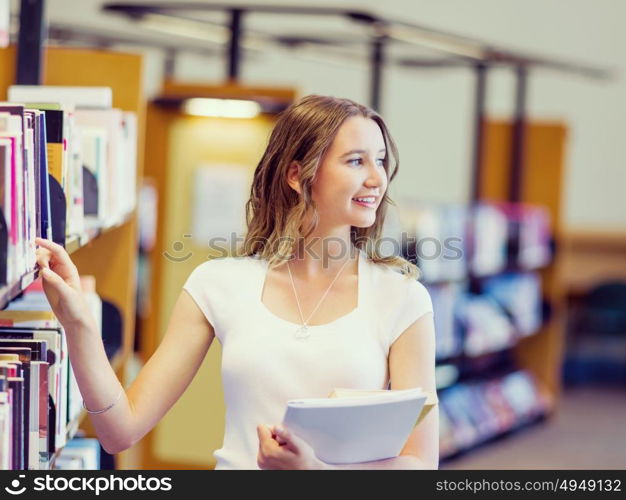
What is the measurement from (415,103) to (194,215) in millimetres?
5491

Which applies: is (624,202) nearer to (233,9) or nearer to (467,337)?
(467,337)

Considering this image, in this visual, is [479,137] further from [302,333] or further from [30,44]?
[302,333]

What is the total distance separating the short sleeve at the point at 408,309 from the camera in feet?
6.81

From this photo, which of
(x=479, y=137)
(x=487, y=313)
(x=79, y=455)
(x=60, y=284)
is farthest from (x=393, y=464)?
(x=479, y=137)

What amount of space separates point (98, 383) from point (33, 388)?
0.41 ft

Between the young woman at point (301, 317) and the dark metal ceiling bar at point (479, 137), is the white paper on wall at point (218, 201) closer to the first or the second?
the dark metal ceiling bar at point (479, 137)

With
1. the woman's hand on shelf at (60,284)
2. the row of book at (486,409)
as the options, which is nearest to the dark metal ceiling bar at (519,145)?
the row of book at (486,409)

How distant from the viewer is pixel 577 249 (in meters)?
9.50

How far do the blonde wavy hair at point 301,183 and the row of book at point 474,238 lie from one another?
2543 mm

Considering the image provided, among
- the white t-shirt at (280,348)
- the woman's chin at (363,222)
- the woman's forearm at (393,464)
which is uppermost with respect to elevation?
the woman's chin at (363,222)

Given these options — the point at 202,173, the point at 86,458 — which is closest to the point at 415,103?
the point at 202,173

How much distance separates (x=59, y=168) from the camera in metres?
2.35

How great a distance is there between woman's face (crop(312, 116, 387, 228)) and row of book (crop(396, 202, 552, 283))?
2.67 meters

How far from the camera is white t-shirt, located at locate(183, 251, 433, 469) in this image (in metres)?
2.04
